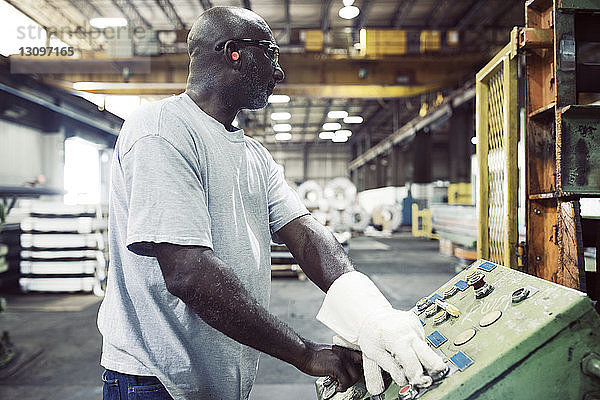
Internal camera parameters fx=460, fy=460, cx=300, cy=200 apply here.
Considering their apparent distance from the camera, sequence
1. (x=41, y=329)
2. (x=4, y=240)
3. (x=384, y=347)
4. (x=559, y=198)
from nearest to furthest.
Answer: (x=384, y=347)
(x=559, y=198)
(x=41, y=329)
(x=4, y=240)

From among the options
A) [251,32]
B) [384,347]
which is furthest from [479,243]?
[251,32]

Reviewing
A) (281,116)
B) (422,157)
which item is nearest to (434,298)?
(422,157)

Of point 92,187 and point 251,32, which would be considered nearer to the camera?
point 251,32

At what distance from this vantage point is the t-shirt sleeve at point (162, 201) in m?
0.94

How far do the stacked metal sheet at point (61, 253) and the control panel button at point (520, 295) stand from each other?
6.19 metres

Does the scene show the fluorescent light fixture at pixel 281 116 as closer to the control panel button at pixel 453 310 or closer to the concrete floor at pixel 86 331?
the concrete floor at pixel 86 331

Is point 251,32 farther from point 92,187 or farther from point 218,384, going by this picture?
point 92,187

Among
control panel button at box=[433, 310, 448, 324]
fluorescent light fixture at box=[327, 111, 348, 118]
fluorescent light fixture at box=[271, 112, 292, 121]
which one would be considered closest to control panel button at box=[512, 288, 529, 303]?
control panel button at box=[433, 310, 448, 324]

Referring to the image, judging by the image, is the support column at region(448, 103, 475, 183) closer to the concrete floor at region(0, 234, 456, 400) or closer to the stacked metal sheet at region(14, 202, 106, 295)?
the concrete floor at region(0, 234, 456, 400)

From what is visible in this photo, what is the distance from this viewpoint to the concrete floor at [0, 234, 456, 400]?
313 cm

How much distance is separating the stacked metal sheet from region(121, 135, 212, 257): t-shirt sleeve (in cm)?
581

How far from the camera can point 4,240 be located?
20.3 feet

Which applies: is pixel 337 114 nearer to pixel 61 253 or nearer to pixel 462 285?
pixel 61 253

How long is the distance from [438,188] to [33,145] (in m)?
10.7
